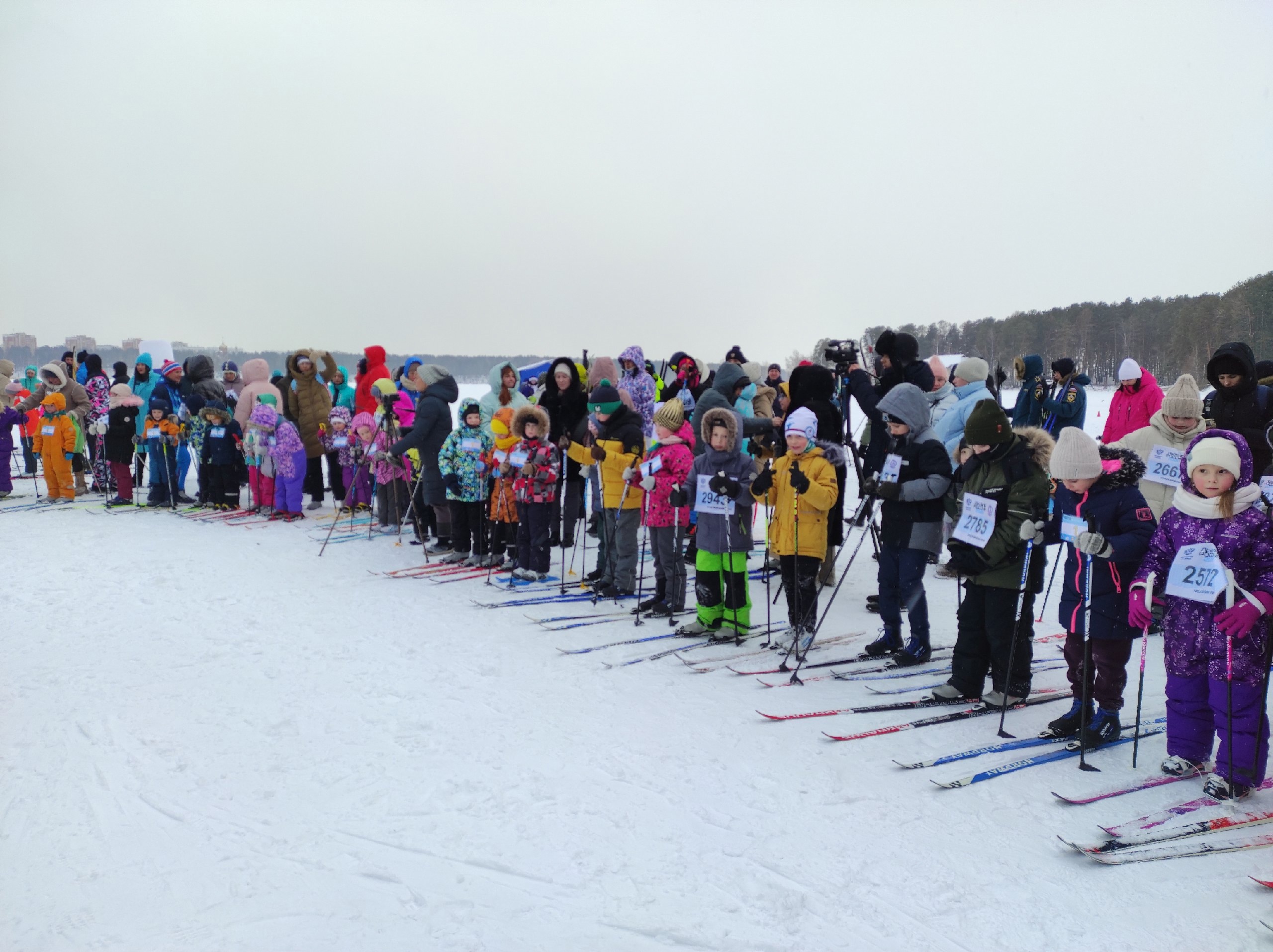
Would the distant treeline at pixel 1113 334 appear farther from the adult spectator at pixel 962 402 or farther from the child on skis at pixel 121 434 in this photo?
the child on skis at pixel 121 434

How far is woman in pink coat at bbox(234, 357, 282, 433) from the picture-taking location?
1053 cm

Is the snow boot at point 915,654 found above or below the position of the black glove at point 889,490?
below

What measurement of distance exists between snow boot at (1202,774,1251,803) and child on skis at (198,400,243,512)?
35.0 feet

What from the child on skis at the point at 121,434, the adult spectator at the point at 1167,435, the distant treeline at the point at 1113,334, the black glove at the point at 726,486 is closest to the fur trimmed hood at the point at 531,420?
the black glove at the point at 726,486

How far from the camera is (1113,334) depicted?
108 feet

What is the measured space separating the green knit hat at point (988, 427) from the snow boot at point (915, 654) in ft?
4.60

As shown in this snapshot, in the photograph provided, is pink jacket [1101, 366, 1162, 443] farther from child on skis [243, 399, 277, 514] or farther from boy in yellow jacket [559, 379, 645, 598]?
child on skis [243, 399, 277, 514]

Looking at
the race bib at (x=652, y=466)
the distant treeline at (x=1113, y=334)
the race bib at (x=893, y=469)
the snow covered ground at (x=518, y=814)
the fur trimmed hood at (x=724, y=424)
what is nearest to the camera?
the snow covered ground at (x=518, y=814)

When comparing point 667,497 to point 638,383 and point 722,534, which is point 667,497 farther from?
point 638,383

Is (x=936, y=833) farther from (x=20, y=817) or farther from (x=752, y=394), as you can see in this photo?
(x=752, y=394)

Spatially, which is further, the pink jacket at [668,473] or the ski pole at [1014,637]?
the pink jacket at [668,473]

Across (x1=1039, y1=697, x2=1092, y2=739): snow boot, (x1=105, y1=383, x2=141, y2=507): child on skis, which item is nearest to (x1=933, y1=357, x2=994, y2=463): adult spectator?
(x1=1039, y1=697, x2=1092, y2=739): snow boot

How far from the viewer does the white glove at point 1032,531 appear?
3.76 m

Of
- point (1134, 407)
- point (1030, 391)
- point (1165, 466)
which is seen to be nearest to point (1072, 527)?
point (1165, 466)
